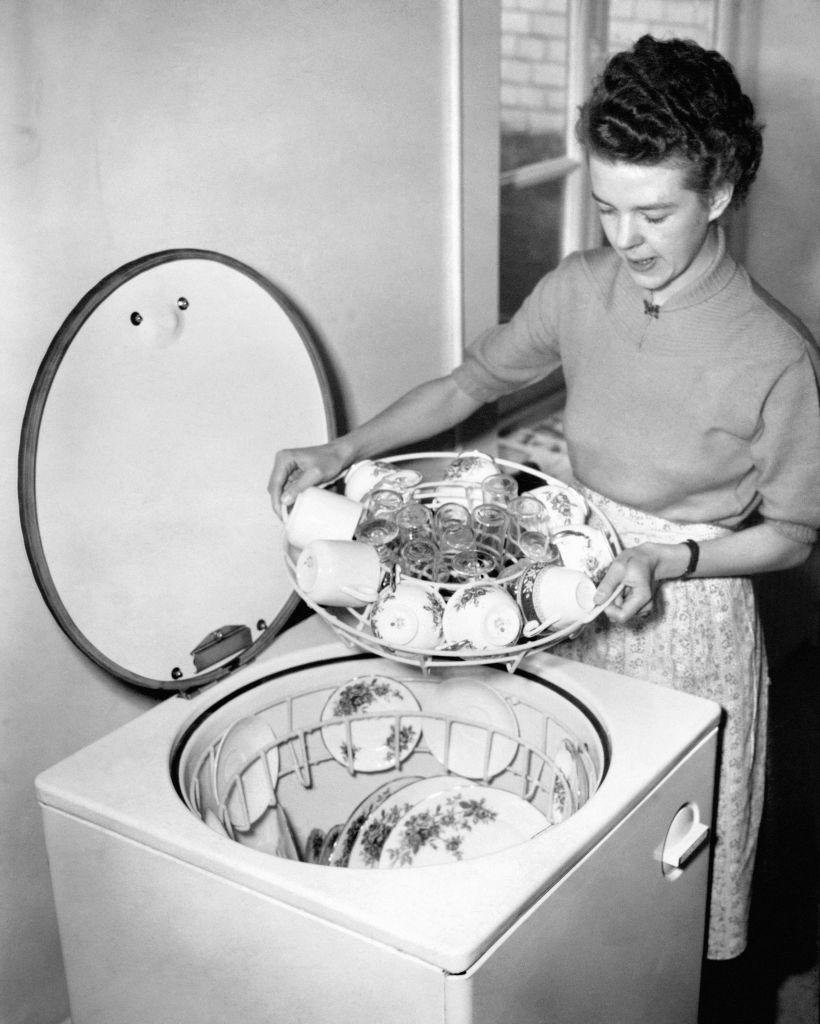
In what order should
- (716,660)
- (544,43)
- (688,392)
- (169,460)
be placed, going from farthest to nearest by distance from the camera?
(544,43)
(716,660)
(688,392)
(169,460)

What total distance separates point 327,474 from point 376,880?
648 mm

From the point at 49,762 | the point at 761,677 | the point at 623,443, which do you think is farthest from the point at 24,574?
the point at 761,677

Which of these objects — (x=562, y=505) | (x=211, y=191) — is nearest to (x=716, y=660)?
(x=562, y=505)

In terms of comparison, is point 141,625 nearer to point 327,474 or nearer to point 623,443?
point 327,474

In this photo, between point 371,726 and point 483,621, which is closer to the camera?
point 483,621

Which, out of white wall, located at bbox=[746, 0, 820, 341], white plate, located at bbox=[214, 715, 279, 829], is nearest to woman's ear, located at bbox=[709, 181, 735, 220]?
white plate, located at bbox=[214, 715, 279, 829]

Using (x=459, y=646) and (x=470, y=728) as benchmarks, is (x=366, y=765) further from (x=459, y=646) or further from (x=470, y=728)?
(x=459, y=646)

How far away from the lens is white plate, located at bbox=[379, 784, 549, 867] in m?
1.52

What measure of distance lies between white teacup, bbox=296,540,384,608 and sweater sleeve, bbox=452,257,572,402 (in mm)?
464

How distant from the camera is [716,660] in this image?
1782 millimetres

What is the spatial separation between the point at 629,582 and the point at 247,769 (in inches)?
20.8

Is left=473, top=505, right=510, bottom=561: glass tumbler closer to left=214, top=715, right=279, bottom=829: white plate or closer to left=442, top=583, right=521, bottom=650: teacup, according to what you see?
left=442, top=583, right=521, bottom=650: teacup

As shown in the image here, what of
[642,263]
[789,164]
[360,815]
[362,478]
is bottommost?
[360,815]

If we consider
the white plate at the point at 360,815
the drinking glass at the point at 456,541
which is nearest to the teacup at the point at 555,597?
the drinking glass at the point at 456,541
